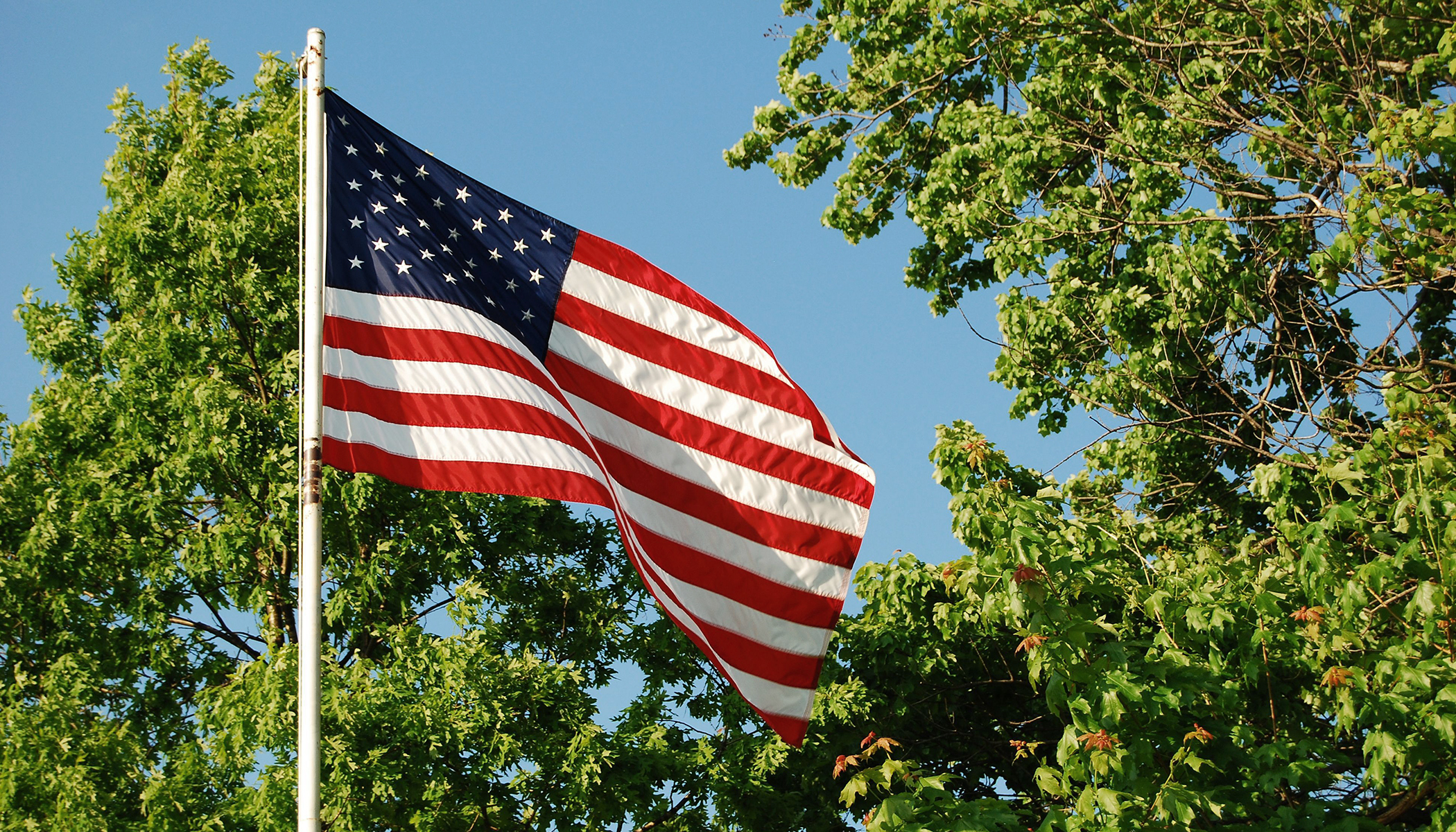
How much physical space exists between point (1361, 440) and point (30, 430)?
12.7m

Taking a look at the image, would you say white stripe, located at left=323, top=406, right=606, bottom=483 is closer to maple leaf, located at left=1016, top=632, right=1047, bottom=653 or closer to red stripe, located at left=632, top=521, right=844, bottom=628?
red stripe, located at left=632, top=521, right=844, bottom=628

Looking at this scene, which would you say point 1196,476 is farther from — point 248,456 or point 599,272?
point 248,456

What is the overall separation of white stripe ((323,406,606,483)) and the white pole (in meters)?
0.29

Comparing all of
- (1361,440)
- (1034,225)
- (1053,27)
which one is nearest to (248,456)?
(1034,225)

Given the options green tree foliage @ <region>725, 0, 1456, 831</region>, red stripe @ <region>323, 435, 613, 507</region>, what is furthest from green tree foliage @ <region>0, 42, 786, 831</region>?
red stripe @ <region>323, 435, 613, 507</region>

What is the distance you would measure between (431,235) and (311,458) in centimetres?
167

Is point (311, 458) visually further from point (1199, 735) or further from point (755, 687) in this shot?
point (1199, 735)

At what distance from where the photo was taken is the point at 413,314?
23.1 ft

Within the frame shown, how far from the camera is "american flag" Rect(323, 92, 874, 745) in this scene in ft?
22.4

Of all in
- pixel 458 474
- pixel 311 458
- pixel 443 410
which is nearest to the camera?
pixel 311 458

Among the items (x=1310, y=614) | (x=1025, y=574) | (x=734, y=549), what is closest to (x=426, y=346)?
(x=734, y=549)

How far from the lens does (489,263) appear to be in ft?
24.7

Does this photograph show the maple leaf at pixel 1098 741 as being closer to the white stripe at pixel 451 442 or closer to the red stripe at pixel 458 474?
the red stripe at pixel 458 474

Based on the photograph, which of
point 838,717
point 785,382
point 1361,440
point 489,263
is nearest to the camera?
point 489,263
